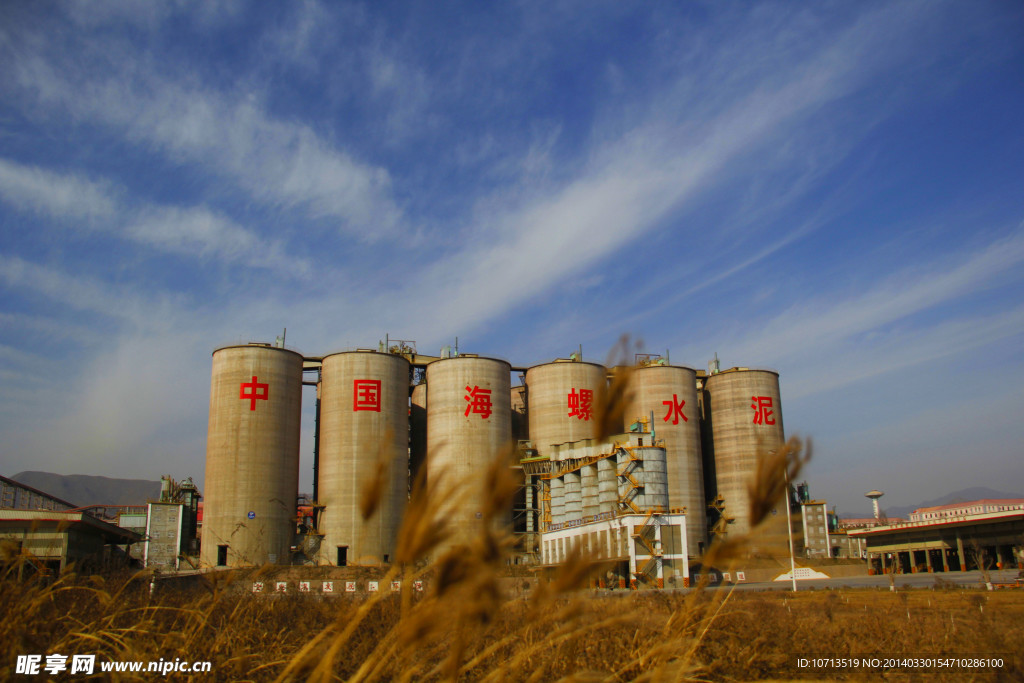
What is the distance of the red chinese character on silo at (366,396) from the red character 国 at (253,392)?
6946 mm

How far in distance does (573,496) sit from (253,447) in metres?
25.3

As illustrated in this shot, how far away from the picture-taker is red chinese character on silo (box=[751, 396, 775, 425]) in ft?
225

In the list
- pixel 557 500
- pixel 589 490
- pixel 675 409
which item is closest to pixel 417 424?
pixel 557 500

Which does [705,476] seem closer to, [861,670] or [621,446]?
[621,446]

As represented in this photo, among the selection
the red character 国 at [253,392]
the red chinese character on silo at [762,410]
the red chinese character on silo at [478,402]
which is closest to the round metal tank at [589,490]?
the red chinese character on silo at [478,402]

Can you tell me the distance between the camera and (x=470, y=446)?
6100 cm

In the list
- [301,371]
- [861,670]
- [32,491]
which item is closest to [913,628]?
[861,670]

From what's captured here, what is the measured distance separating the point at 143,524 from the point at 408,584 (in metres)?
74.8

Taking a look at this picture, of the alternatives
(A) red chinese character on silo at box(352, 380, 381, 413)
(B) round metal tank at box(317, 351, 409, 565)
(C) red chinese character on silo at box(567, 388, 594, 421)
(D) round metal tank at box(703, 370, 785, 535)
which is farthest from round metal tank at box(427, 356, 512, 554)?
(D) round metal tank at box(703, 370, 785, 535)

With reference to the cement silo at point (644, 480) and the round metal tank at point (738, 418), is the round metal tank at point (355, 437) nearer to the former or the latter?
the cement silo at point (644, 480)

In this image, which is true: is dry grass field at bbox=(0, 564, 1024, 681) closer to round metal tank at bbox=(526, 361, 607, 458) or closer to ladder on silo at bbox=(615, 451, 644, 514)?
ladder on silo at bbox=(615, 451, 644, 514)

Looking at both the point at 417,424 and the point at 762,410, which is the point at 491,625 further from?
the point at 762,410

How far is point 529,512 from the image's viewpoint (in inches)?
2456

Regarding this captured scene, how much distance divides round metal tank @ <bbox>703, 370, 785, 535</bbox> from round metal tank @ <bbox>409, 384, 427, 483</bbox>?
28.1 metres
